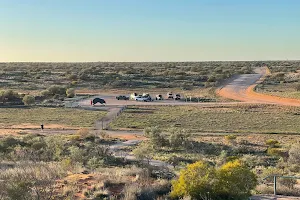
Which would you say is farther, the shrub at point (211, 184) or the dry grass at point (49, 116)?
the dry grass at point (49, 116)

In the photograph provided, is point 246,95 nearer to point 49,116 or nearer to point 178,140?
point 49,116

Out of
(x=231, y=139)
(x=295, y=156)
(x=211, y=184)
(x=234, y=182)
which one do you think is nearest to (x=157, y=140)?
(x=231, y=139)

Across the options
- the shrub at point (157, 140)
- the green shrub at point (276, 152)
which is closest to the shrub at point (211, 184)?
the green shrub at point (276, 152)

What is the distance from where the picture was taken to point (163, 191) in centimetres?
1132

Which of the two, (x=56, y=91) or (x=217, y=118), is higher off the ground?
(x=56, y=91)

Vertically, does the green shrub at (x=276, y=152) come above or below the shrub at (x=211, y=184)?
below

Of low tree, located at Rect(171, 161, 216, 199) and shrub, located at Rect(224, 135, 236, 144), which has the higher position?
low tree, located at Rect(171, 161, 216, 199)

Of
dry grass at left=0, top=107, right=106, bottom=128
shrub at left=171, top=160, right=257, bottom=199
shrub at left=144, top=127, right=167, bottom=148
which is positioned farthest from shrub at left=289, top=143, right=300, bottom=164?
dry grass at left=0, top=107, right=106, bottom=128

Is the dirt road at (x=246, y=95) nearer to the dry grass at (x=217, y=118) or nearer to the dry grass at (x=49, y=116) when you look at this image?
the dry grass at (x=217, y=118)

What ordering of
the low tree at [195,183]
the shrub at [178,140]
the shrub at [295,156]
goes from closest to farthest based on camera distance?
the low tree at [195,183]
the shrub at [295,156]
the shrub at [178,140]

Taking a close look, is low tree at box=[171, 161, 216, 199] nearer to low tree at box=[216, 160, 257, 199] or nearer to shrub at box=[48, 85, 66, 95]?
low tree at box=[216, 160, 257, 199]

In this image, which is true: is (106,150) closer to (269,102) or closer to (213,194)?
(213,194)

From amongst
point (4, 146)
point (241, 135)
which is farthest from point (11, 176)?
point (241, 135)

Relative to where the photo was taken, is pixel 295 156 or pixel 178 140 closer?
pixel 295 156
